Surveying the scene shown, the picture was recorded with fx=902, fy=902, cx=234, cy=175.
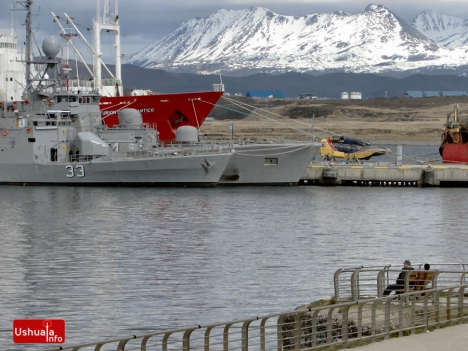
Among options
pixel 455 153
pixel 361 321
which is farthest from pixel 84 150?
pixel 361 321

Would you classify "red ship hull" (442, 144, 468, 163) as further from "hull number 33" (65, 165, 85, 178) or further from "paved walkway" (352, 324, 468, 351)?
"paved walkway" (352, 324, 468, 351)

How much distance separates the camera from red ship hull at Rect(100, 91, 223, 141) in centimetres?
6206

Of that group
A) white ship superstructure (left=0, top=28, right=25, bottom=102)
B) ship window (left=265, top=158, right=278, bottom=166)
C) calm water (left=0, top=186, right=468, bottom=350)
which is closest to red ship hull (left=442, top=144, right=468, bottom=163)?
calm water (left=0, top=186, right=468, bottom=350)

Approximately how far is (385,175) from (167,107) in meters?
15.8

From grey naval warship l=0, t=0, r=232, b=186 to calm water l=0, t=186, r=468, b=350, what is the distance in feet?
4.81

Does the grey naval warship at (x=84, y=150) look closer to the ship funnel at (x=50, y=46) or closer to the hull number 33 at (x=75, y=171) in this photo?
the hull number 33 at (x=75, y=171)

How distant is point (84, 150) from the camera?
175 feet

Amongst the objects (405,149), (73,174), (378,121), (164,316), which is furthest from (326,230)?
(378,121)

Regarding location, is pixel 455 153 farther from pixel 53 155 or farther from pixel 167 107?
pixel 53 155

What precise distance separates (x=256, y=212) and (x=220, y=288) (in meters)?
18.3

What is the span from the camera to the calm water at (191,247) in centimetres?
2233

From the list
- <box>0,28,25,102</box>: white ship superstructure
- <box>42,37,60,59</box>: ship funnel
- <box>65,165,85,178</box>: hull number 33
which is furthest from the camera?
<box>0,28,25,102</box>: white ship superstructure

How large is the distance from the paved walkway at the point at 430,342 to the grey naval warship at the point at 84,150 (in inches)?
1454

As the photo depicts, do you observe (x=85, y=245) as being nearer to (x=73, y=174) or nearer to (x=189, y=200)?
(x=189, y=200)
